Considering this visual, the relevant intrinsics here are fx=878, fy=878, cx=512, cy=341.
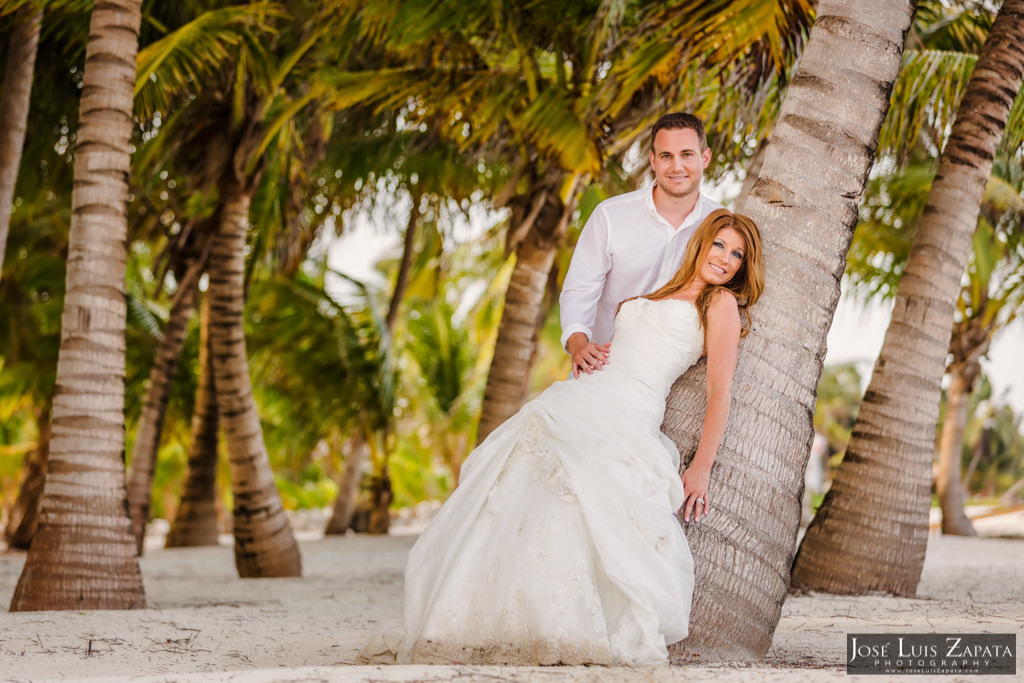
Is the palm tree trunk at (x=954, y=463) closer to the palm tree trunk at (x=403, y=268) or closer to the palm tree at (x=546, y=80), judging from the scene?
the palm tree at (x=546, y=80)

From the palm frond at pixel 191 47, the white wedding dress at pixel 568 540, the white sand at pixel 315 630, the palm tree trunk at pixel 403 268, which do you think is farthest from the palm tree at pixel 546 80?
the palm tree trunk at pixel 403 268

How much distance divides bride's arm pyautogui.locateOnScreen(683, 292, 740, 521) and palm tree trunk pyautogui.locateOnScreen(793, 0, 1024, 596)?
2776 millimetres

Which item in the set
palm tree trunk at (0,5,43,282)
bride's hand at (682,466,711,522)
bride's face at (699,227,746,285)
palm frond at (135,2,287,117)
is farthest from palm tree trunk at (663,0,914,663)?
palm tree trunk at (0,5,43,282)

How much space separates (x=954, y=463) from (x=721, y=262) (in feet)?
36.5

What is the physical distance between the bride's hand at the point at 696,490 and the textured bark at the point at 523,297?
5129mm

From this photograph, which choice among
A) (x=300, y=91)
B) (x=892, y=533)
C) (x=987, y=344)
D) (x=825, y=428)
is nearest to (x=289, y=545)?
(x=300, y=91)

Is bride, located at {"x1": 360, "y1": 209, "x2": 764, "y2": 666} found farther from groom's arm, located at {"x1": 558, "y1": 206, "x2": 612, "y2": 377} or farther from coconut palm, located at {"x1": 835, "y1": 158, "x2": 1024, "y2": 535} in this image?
coconut palm, located at {"x1": 835, "y1": 158, "x2": 1024, "y2": 535}

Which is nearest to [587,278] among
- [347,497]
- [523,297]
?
[523,297]

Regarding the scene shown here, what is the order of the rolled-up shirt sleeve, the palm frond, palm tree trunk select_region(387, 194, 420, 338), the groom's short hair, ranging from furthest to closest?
palm tree trunk select_region(387, 194, 420, 338) < the palm frond < the rolled-up shirt sleeve < the groom's short hair

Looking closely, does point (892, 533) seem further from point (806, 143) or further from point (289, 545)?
point (289, 545)

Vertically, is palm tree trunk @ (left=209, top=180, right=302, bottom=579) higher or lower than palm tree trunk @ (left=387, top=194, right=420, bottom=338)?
lower

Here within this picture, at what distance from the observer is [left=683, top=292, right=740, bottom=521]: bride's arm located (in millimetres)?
3506

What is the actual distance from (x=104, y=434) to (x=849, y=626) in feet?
15.4

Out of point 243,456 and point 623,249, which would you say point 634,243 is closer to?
point 623,249
